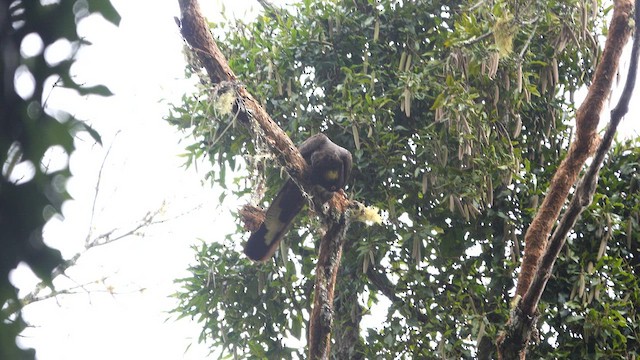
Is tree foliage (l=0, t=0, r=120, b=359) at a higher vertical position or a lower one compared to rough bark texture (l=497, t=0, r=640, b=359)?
lower

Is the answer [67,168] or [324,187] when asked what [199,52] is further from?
[67,168]

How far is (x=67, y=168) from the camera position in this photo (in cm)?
47

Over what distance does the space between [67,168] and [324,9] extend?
→ 179 inches

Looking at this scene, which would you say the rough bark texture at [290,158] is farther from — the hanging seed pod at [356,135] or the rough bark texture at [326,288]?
the hanging seed pod at [356,135]

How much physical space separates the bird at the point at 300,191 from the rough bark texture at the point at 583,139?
3.21 ft

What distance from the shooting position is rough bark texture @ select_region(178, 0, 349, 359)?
3506 millimetres

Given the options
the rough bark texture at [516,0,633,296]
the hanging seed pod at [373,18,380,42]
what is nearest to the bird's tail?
the rough bark texture at [516,0,633,296]

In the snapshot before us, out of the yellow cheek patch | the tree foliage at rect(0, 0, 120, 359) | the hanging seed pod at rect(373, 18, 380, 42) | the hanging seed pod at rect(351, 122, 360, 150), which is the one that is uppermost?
the hanging seed pod at rect(373, 18, 380, 42)

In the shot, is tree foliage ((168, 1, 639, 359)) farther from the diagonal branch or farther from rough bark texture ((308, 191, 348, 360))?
the diagonal branch

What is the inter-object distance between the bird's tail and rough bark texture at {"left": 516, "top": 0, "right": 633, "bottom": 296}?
3.81ft

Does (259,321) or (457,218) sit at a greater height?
(457,218)

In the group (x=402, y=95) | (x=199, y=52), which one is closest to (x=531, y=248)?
(x=402, y=95)

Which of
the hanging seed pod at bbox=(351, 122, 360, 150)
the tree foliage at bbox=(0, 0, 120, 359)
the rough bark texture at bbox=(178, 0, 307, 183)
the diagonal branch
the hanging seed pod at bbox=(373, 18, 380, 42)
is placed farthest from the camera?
the hanging seed pod at bbox=(373, 18, 380, 42)

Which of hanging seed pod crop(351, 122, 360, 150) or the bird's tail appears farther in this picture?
hanging seed pod crop(351, 122, 360, 150)
